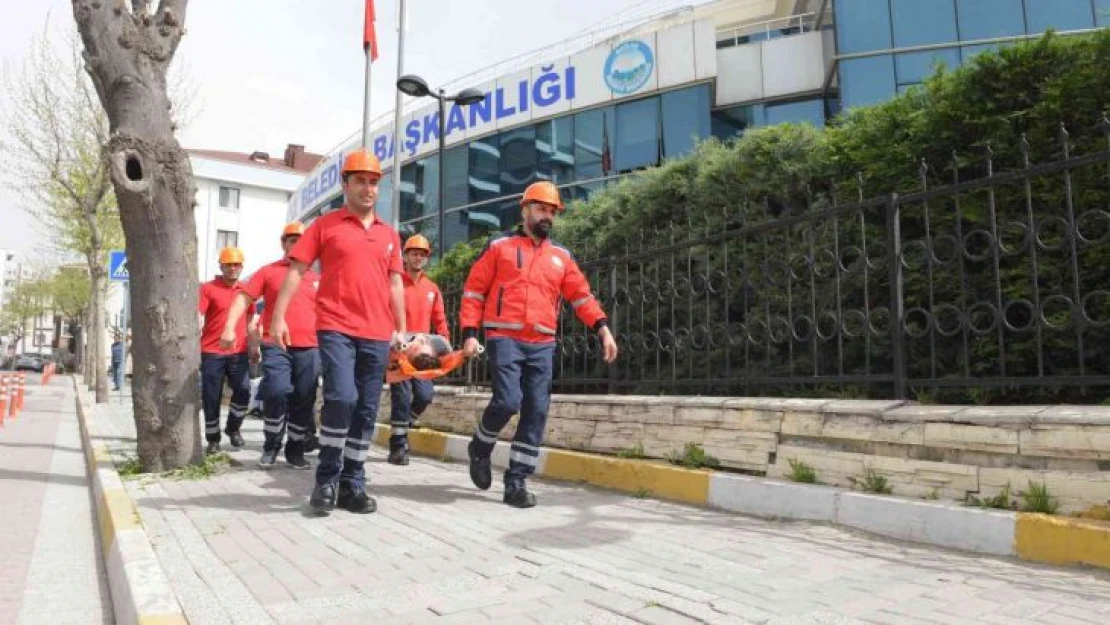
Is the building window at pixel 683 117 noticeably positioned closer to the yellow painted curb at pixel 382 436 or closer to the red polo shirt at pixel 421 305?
the yellow painted curb at pixel 382 436

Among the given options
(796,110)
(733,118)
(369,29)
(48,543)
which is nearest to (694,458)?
(48,543)

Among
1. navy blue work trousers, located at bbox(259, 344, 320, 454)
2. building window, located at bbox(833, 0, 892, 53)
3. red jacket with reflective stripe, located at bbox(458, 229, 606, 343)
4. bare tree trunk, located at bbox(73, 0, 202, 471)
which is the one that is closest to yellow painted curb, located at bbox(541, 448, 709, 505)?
red jacket with reflective stripe, located at bbox(458, 229, 606, 343)

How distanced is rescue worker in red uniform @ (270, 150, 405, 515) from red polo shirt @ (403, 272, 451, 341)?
2.12 metres

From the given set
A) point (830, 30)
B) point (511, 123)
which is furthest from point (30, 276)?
point (830, 30)

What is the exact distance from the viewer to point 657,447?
18.2 ft

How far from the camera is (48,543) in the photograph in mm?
4566

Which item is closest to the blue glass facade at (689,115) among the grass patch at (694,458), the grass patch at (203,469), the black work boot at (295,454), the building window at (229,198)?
the black work boot at (295,454)

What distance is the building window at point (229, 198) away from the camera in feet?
167

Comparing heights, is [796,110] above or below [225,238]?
below

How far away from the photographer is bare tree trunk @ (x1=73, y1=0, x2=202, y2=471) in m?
6.02

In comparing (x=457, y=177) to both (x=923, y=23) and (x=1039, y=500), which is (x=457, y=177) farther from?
(x=1039, y=500)

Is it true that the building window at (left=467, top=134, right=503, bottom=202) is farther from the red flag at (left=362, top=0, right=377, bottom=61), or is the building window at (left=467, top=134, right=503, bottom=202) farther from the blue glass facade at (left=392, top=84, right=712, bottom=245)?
the red flag at (left=362, top=0, right=377, bottom=61)

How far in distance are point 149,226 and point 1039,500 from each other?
624cm

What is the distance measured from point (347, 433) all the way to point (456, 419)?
11.3 ft
